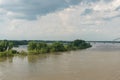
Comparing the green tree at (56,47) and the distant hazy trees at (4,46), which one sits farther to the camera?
the green tree at (56,47)

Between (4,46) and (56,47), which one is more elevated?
(4,46)

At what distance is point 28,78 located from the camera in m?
12.6

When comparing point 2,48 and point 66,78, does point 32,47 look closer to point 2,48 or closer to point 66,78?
point 2,48

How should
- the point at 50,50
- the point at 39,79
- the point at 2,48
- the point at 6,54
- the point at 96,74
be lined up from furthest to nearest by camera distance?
the point at 50,50 < the point at 2,48 < the point at 6,54 < the point at 96,74 < the point at 39,79

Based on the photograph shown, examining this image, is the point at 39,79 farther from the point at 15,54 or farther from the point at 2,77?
the point at 15,54

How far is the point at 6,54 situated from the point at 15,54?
1546mm

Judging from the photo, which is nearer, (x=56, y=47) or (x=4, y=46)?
(x=4, y=46)

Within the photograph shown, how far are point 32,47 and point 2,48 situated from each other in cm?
396

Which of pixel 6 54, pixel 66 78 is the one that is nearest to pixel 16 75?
pixel 66 78

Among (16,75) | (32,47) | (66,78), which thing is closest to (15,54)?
(32,47)

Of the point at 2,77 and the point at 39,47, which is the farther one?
the point at 39,47

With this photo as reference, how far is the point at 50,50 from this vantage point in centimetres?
3275

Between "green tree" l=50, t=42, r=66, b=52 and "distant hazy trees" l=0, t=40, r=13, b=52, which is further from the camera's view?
"green tree" l=50, t=42, r=66, b=52

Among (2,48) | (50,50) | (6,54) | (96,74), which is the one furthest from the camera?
(50,50)
